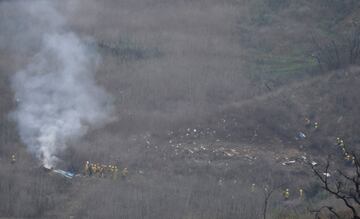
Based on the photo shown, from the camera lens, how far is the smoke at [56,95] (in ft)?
146

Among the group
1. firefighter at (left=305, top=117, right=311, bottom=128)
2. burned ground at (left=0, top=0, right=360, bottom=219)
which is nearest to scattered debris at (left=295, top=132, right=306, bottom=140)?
burned ground at (left=0, top=0, right=360, bottom=219)

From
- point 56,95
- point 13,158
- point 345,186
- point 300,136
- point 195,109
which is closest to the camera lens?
point 345,186

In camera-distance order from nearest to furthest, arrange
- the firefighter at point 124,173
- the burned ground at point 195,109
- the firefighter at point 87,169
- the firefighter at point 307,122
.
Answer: the burned ground at point 195,109
the firefighter at point 124,173
the firefighter at point 87,169
the firefighter at point 307,122

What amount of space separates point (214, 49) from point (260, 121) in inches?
438

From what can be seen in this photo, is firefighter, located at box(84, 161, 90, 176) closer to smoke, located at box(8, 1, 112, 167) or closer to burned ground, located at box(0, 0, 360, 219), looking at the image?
burned ground, located at box(0, 0, 360, 219)

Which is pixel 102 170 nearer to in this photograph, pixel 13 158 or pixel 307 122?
pixel 13 158

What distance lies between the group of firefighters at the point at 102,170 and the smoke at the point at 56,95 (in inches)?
82.9

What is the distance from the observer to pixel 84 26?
5834 centimetres

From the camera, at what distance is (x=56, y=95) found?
47688 mm

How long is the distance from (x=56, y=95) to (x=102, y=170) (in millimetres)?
8360

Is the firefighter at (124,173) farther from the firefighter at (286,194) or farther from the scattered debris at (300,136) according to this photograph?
the scattered debris at (300,136)

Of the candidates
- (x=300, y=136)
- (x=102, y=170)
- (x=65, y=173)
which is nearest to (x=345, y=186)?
(x=300, y=136)

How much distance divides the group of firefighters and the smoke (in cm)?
211

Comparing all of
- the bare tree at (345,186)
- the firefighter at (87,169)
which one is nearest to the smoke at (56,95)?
the firefighter at (87,169)
